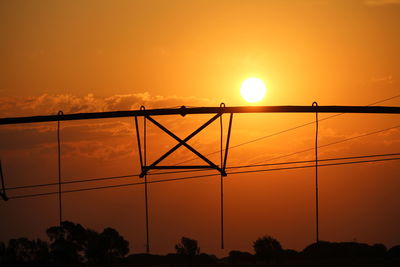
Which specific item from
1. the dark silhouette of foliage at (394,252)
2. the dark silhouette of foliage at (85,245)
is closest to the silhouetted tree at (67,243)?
the dark silhouette of foliage at (85,245)

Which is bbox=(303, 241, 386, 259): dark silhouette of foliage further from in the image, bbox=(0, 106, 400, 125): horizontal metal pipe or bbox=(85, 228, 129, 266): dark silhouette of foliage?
bbox=(0, 106, 400, 125): horizontal metal pipe

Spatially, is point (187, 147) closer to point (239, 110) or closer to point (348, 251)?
point (239, 110)

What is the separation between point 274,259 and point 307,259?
5.75 m

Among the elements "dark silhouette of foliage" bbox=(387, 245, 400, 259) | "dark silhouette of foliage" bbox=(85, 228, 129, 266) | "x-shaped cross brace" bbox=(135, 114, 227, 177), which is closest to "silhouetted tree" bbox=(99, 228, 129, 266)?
"dark silhouette of foliage" bbox=(85, 228, 129, 266)

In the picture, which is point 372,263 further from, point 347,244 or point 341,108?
point 341,108

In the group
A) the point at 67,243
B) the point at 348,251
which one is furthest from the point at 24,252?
the point at 348,251

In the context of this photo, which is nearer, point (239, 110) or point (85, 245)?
point (239, 110)

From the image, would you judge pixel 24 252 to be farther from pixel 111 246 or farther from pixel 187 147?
pixel 187 147

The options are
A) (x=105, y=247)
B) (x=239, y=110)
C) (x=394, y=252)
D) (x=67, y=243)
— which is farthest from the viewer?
(x=394, y=252)

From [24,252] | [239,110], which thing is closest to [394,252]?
[24,252]

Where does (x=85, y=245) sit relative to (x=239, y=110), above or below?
below

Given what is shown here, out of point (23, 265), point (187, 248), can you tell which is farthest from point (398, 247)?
point (23, 265)

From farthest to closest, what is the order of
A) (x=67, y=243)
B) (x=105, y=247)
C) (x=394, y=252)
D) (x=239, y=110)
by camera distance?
(x=394, y=252) < (x=105, y=247) < (x=67, y=243) < (x=239, y=110)

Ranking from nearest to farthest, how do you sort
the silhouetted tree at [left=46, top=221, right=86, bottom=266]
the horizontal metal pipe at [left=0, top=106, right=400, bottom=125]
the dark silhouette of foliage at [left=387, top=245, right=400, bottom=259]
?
1. the horizontal metal pipe at [left=0, top=106, right=400, bottom=125]
2. the silhouetted tree at [left=46, top=221, right=86, bottom=266]
3. the dark silhouette of foliage at [left=387, top=245, right=400, bottom=259]
